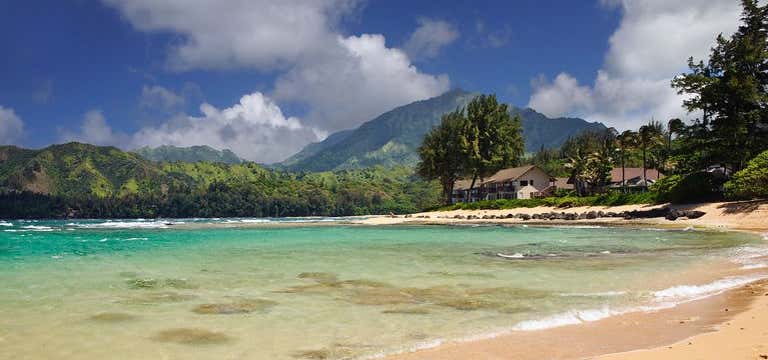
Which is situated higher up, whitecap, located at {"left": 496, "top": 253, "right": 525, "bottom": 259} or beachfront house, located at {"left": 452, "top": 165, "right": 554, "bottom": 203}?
beachfront house, located at {"left": 452, "top": 165, "right": 554, "bottom": 203}

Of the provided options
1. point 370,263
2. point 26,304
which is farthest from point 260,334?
point 370,263

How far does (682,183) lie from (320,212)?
154039 millimetres

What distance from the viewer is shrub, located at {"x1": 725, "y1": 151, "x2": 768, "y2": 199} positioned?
38281mm

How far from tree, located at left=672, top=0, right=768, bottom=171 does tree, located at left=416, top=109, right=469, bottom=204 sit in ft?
141

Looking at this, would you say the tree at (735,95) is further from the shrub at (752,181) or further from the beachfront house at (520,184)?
the beachfront house at (520,184)

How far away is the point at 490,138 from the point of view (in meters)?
88.4

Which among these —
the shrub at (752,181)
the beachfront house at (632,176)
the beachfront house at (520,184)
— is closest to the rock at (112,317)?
the shrub at (752,181)

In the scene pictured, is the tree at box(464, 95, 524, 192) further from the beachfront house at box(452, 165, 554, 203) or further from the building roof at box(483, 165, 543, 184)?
the building roof at box(483, 165, 543, 184)

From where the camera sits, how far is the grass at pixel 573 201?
181 feet

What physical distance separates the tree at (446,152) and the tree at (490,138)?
5.02 ft

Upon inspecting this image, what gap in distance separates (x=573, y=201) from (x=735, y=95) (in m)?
24.2

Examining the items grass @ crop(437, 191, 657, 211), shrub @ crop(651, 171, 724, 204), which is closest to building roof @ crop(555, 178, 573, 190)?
grass @ crop(437, 191, 657, 211)

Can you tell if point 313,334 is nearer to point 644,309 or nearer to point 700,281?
point 644,309

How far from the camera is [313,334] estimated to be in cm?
840
